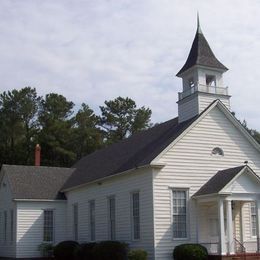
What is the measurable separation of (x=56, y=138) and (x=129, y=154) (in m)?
36.4

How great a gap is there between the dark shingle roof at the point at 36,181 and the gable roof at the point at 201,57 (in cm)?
1326

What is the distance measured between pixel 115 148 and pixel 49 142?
1151 inches

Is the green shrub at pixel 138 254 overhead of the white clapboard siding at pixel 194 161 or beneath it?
beneath

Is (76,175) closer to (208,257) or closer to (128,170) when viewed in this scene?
(128,170)

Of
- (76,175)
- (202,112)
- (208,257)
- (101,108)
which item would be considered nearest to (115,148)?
(76,175)

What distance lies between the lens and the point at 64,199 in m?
39.1

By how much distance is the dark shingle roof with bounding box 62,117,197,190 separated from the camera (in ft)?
96.3

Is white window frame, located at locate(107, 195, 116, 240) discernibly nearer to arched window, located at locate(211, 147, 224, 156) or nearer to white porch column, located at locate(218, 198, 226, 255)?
arched window, located at locate(211, 147, 224, 156)

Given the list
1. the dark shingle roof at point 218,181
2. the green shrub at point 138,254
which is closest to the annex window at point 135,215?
the green shrub at point 138,254

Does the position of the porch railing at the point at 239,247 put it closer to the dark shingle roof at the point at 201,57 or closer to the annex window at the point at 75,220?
the dark shingle roof at the point at 201,57

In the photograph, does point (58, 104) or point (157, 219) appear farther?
point (58, 104)

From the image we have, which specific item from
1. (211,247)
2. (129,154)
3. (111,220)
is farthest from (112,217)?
(211,247)

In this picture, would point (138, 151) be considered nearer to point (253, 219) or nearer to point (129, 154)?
point (129, 154)

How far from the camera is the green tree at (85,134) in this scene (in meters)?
69.0
